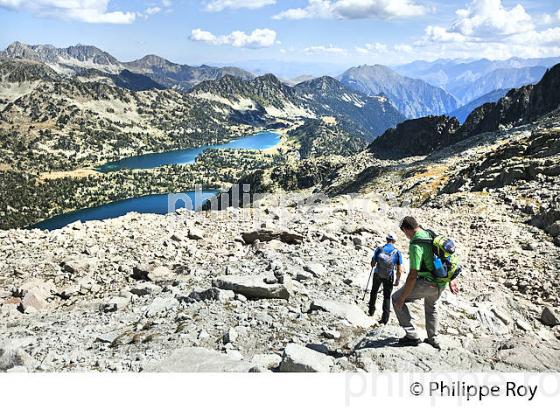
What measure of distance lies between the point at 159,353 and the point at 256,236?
34.2 ft

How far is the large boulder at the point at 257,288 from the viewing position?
13.2 m

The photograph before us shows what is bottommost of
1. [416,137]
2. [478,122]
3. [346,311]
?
[346,311]

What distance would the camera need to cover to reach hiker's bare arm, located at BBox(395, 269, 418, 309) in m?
9.52

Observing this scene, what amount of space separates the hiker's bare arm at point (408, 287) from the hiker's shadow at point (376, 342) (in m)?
0.87

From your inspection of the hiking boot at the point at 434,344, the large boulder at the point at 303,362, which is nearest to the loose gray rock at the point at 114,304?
the large boulder at the point at 303,362

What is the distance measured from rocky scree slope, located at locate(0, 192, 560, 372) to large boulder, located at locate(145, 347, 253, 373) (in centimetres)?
4

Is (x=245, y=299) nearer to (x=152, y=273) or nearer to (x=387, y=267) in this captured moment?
(x=387, y=267)

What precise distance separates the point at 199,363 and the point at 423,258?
5.33 meters

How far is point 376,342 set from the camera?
1030 cm

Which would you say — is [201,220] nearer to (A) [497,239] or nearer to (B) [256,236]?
(B) [256,236]

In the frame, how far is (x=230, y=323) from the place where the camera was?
1188 cm

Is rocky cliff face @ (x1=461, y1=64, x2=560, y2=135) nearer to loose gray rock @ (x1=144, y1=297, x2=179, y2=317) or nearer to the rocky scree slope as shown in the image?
the rocky scree slope

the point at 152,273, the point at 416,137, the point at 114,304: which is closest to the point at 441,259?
the point at 114,304

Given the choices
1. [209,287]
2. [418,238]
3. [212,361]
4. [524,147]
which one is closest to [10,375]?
[212,361]
